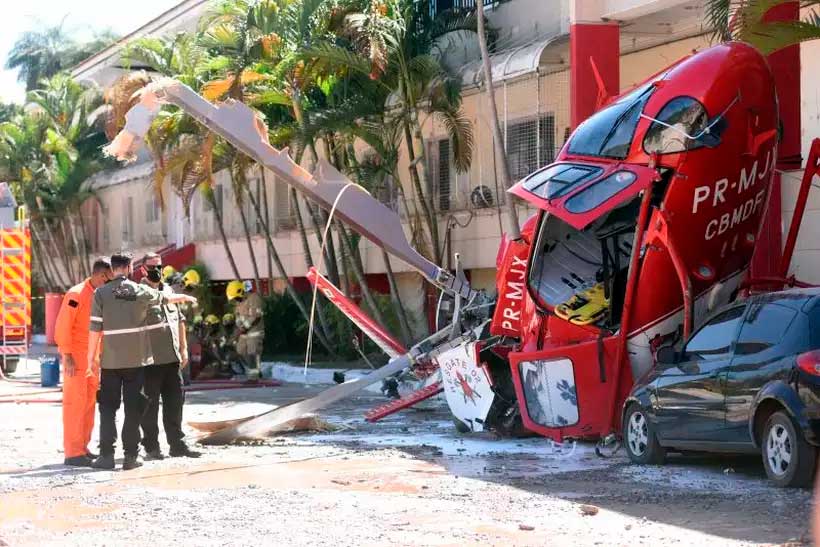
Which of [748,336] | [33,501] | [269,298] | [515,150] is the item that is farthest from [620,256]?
[269,298]

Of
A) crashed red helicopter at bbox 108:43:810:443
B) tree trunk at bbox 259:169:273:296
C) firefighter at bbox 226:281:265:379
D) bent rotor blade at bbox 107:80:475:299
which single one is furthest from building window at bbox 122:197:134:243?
crashed red helicopter at bbox 108:43:810:443

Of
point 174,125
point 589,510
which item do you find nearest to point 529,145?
point 174,125

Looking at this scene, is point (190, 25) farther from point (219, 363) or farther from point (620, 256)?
point (620, 256)

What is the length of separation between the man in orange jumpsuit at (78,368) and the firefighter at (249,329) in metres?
11.2

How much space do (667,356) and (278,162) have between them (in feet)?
18.3

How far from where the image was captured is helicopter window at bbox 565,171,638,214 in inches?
469

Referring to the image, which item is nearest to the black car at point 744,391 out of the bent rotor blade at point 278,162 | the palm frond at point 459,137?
the bent rotor blade at point 278,162

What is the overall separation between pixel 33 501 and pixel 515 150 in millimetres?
13581

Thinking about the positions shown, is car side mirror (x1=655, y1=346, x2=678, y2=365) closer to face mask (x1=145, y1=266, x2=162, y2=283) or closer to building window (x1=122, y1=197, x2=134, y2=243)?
face mask (x1=145, y1=266, x2=162, y2=283)

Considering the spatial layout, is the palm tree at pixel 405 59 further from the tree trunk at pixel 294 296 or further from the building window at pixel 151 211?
the building window at pixel 151 211

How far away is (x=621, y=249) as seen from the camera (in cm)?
1375

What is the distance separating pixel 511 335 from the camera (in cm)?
1424

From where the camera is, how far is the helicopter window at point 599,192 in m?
11.9

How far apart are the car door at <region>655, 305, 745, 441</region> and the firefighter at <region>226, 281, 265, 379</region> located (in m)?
13.6
